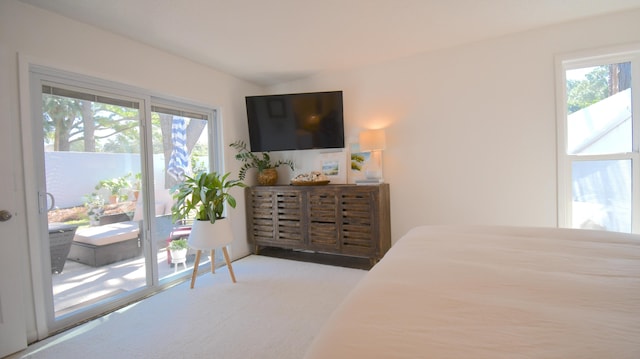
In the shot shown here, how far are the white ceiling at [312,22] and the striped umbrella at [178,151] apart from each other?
753mm

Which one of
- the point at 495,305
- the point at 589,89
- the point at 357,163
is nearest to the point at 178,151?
the point at 357,163

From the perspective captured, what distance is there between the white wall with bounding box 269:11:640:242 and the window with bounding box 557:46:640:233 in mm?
117

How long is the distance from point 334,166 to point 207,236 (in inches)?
68.9

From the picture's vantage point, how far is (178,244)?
9.70 feet

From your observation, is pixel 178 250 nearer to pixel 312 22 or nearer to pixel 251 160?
pixel 251 160

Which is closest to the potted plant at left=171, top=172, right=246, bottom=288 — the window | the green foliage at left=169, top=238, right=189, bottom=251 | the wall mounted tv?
the green foliage at left=169, top=238, right=189, bottom=251

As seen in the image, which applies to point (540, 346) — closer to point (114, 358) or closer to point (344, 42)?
point (114, 358)

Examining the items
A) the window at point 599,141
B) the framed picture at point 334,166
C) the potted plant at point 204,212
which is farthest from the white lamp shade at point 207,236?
the window at point 599,141

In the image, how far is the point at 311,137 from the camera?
346 centimetres

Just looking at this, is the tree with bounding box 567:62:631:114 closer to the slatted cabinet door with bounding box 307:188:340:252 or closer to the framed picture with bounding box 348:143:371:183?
the framed picture with bounding box 348:143:371:183

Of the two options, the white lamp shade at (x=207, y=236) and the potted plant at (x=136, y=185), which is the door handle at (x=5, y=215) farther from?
the white lamp shade at (x=207, y=236)

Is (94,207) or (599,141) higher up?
(599,141)

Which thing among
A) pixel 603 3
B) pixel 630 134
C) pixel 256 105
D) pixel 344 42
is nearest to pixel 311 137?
pixel 256 105

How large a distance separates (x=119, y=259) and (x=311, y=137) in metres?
2.38
